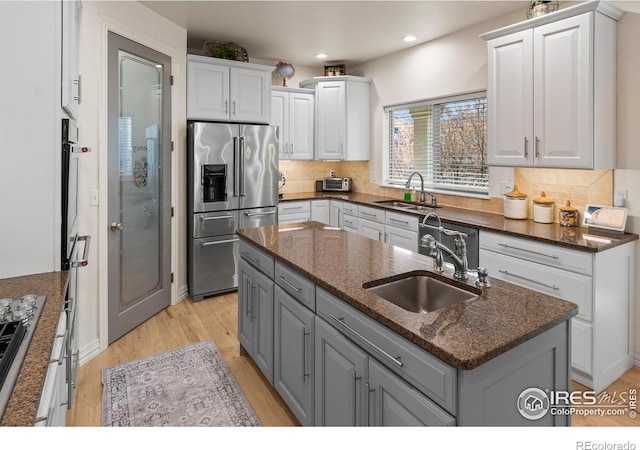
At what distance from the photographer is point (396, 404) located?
131 cm

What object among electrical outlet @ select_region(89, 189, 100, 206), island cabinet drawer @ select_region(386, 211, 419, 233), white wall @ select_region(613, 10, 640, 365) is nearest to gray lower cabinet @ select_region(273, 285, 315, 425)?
electrical outlet @ select_region(89, 189, 100, 206)

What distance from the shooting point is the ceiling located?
→ 340cm

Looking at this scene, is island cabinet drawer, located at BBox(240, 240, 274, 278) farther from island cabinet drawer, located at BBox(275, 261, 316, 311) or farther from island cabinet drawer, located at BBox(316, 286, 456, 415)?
island cabinet drawer, located at BBox(316, 286, 456, 415)

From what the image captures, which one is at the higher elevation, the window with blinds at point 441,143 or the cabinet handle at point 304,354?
the window with blinds at point 441,143

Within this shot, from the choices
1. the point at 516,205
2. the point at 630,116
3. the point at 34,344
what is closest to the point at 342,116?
the point at 516,205

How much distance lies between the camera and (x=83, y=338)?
9.38 ft

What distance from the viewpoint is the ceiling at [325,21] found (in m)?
3.40

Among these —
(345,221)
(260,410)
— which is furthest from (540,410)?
(345,221)

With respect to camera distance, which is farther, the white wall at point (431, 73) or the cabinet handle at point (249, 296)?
the white wall at point (431, 73)

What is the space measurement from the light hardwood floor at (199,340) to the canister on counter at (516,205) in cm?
134

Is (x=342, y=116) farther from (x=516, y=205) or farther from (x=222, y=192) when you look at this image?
(x=516, y=205)

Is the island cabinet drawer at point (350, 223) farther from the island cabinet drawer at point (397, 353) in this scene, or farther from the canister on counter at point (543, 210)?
the island cabinet drawer at point (397, 353)

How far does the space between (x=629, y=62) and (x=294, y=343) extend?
292 cm

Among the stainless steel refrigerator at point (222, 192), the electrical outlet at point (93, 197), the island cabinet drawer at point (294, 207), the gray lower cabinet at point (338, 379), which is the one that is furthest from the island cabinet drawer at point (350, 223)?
the gray lower cabinet at point (338, 379)
